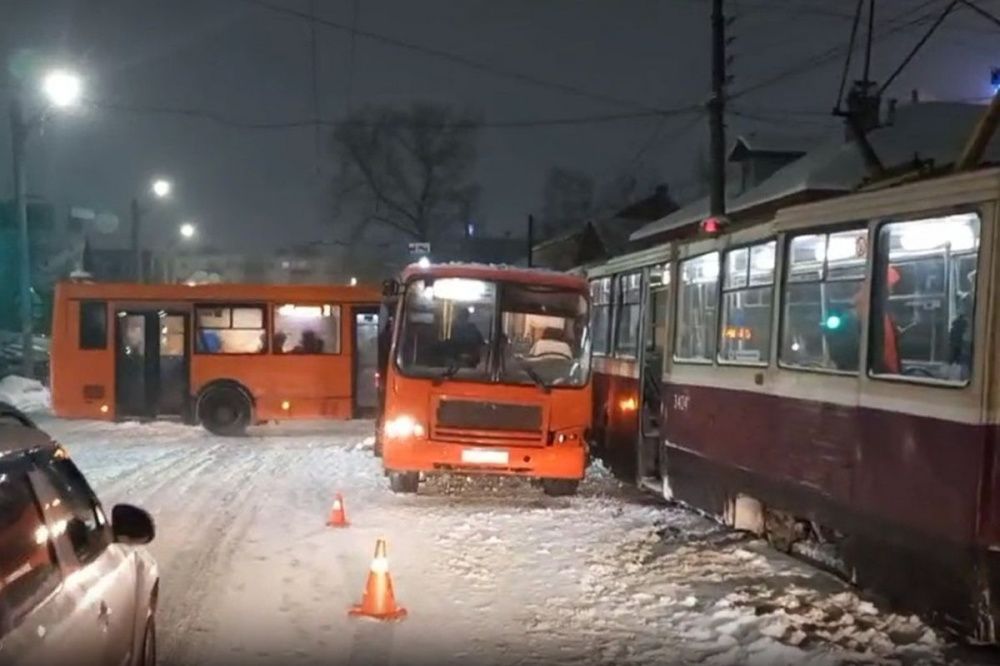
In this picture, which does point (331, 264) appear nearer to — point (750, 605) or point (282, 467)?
point (282, 467)

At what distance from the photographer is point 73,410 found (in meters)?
25.3

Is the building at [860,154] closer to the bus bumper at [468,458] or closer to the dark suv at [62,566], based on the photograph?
the bus bumper at [468,458]

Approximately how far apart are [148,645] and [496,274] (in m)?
9.99

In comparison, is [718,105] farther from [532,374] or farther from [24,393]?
[24,393]

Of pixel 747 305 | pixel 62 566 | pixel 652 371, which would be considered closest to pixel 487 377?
pixel 652 371

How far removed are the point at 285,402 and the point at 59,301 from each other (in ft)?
15.7

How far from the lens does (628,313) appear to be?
58.4 feet

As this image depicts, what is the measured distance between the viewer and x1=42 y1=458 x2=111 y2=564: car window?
5.27 meters

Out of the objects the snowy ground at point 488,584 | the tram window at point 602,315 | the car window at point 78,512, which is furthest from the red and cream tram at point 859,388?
the car window at point 78,512

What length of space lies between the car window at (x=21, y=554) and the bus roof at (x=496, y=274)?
10772mm

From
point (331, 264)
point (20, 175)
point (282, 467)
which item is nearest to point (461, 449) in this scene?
point (282, 467)

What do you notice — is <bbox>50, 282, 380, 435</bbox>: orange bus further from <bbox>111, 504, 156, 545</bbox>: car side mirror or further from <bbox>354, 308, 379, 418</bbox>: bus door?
<bbox>111, 504, 156, 545</bbox>: car side mirror

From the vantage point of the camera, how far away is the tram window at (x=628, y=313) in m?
17.2

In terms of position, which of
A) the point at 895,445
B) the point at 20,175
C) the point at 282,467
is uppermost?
the point at 20,175
